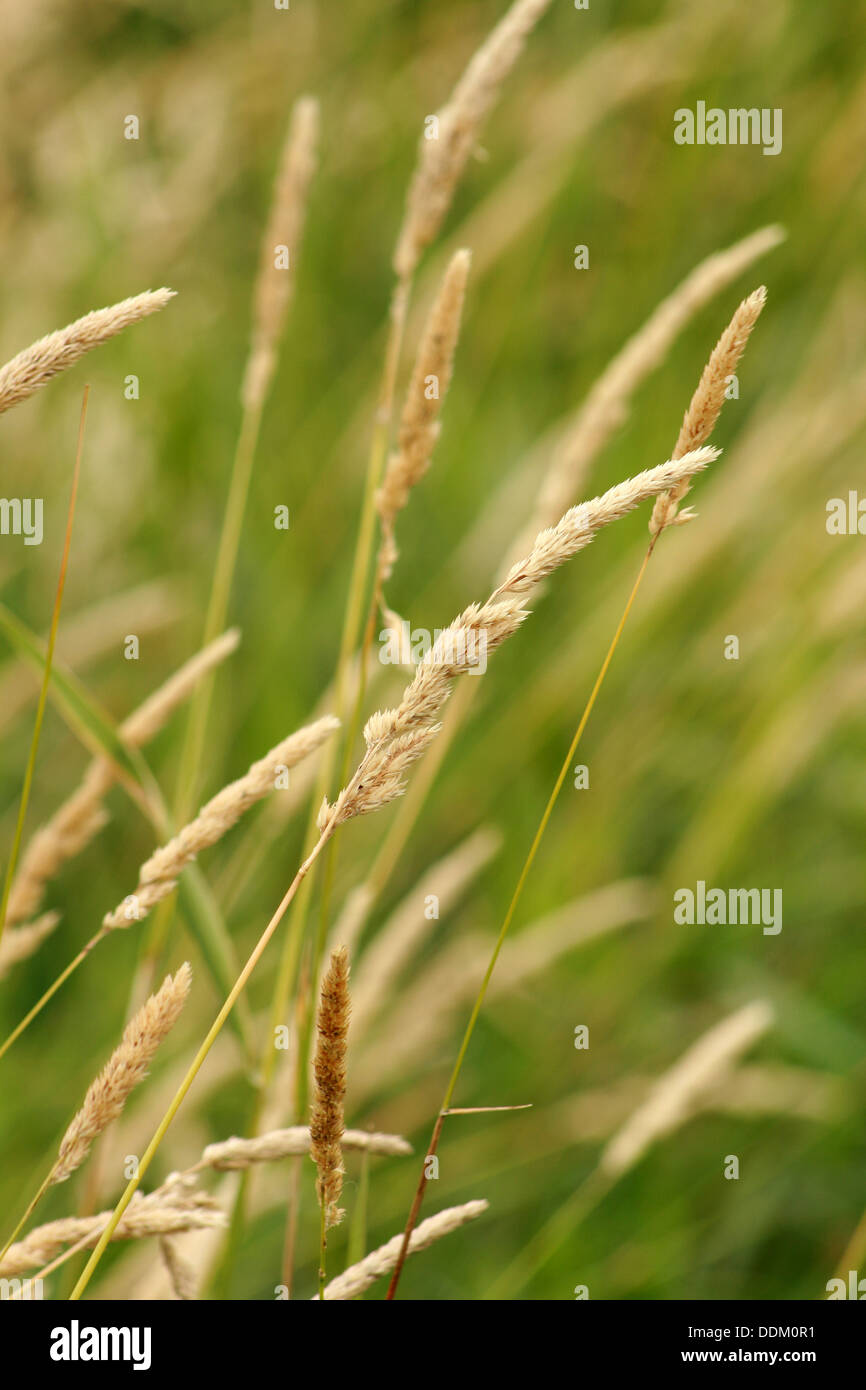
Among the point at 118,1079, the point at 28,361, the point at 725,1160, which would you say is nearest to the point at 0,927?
the point at 118,1079

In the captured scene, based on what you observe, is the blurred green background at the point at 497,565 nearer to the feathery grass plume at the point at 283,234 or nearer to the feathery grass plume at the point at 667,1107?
the feathery grass plume at the point at 667,1107

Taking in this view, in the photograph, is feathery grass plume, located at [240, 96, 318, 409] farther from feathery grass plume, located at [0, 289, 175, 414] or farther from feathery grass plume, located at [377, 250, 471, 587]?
feathery grass plume, located at [0, 289, 175, 414]

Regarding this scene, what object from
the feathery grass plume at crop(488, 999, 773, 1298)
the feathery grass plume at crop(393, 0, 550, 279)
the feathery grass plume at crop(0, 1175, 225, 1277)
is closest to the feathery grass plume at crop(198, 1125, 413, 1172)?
the feathery grass plume at crop(0, 1175, 225, 1277)

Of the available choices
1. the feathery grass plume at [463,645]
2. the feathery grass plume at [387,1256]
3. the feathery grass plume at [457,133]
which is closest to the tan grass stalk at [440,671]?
the feathery grass plume at [463,645]

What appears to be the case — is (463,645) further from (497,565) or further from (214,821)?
→ (497,565)

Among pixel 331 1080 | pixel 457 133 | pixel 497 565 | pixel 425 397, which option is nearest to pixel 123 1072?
pixel 331 1080

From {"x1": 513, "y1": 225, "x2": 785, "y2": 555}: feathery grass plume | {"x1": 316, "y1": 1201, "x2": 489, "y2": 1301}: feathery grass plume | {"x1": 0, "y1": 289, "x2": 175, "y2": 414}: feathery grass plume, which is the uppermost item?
{"x1": 513, "y1": 225, "x2": 785, "y2": 555}: feathery grass plume
